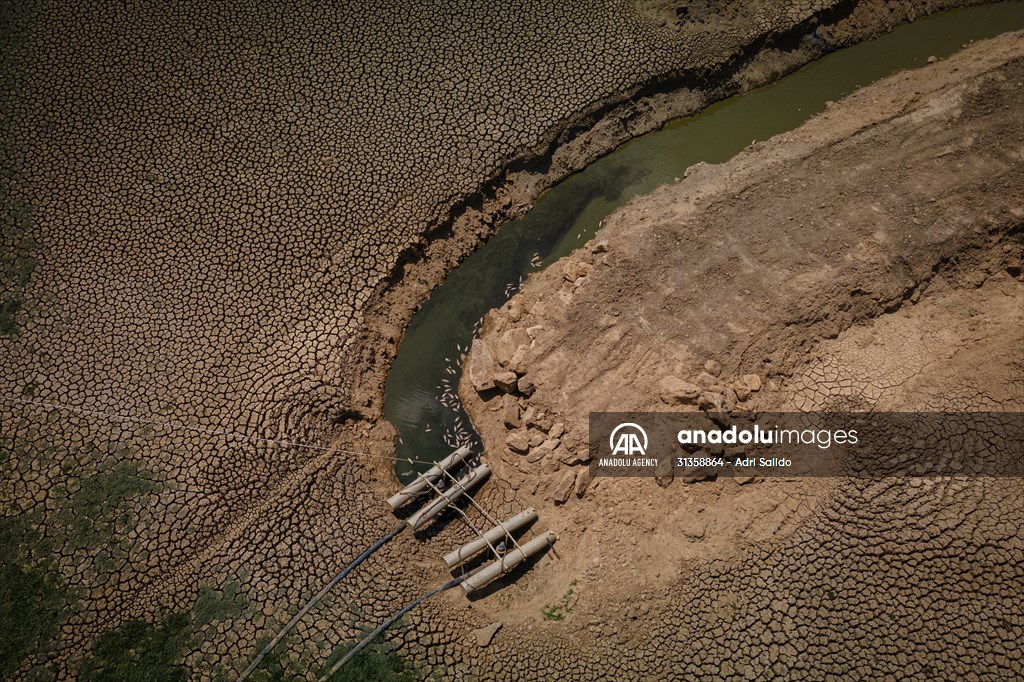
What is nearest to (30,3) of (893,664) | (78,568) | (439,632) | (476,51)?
(476,51)

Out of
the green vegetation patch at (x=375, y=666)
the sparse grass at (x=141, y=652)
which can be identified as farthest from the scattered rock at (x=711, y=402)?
the sparse grass at (x=141, y=652)

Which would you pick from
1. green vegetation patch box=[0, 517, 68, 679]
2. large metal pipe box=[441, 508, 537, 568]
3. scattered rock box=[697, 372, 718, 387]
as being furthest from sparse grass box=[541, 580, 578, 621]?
green vegetation patch box=[0, 517, 68, 679]

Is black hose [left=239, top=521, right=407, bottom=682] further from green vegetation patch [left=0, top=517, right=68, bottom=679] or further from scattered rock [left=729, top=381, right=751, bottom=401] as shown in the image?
scattered rock [left=729, top=381, right=751, bottom=401]

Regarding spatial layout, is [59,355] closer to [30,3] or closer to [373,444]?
[373,444]

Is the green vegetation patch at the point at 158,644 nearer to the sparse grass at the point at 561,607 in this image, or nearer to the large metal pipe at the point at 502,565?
the large metal pipe at the point at 502,565

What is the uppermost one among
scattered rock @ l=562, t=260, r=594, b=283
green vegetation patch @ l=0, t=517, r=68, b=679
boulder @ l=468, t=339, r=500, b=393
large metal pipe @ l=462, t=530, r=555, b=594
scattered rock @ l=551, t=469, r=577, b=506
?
green vegetation patch @ l=0, t=517, r=68, b=679

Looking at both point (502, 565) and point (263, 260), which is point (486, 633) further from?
point (263, 260)

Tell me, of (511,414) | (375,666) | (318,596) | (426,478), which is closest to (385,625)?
(375,666)
